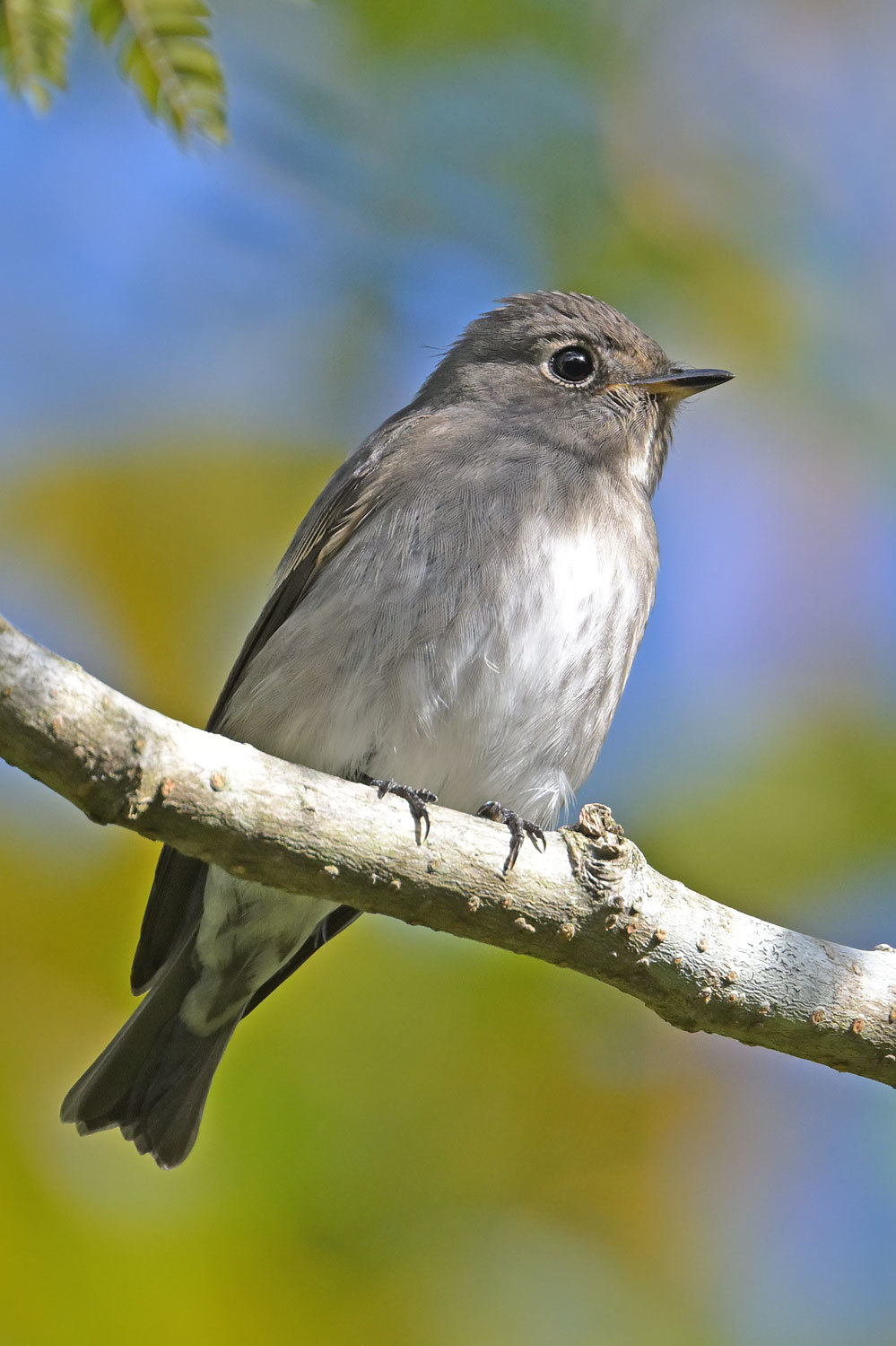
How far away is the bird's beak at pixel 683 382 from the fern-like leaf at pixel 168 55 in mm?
3037

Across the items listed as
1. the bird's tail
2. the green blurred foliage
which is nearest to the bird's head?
the bird's tail

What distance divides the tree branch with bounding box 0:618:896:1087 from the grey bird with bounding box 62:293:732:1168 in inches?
33.3

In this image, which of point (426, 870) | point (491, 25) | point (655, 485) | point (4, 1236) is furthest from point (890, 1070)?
point (491, 25)

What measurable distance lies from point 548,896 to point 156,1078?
179cm

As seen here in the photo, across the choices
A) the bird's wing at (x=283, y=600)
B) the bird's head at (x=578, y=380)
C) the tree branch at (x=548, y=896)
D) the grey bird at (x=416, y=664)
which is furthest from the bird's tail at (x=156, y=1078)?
the bird's head at (x=578, y=380)

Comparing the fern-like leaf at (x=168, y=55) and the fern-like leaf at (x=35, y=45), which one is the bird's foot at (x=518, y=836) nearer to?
the fern-like leaf at (x=168, y=55)

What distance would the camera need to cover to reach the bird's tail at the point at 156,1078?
4.00m

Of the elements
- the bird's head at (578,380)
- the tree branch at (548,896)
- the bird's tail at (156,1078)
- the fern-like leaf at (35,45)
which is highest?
the bird's head at (578,380)

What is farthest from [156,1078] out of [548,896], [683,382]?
[683,382]

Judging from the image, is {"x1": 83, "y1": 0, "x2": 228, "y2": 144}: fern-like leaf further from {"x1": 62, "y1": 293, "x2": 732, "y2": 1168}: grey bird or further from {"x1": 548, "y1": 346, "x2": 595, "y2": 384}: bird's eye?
{"x1": 548, "y1": 346, "x2": 595, "y2": 384}: bird's eye

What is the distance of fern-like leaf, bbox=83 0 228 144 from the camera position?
1.96 metres

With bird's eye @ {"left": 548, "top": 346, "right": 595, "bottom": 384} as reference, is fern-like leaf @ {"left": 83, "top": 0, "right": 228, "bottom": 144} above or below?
below

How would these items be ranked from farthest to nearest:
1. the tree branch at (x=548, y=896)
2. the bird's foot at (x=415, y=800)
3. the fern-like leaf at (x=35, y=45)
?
1. the bird's foot at (x=415, y=800)
2. the tree branch at (x=548, y=896)
3. the fern-like leaf at (x=35, y=45)

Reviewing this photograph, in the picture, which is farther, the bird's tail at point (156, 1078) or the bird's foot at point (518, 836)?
the bird's tail at point (156, 1078)
